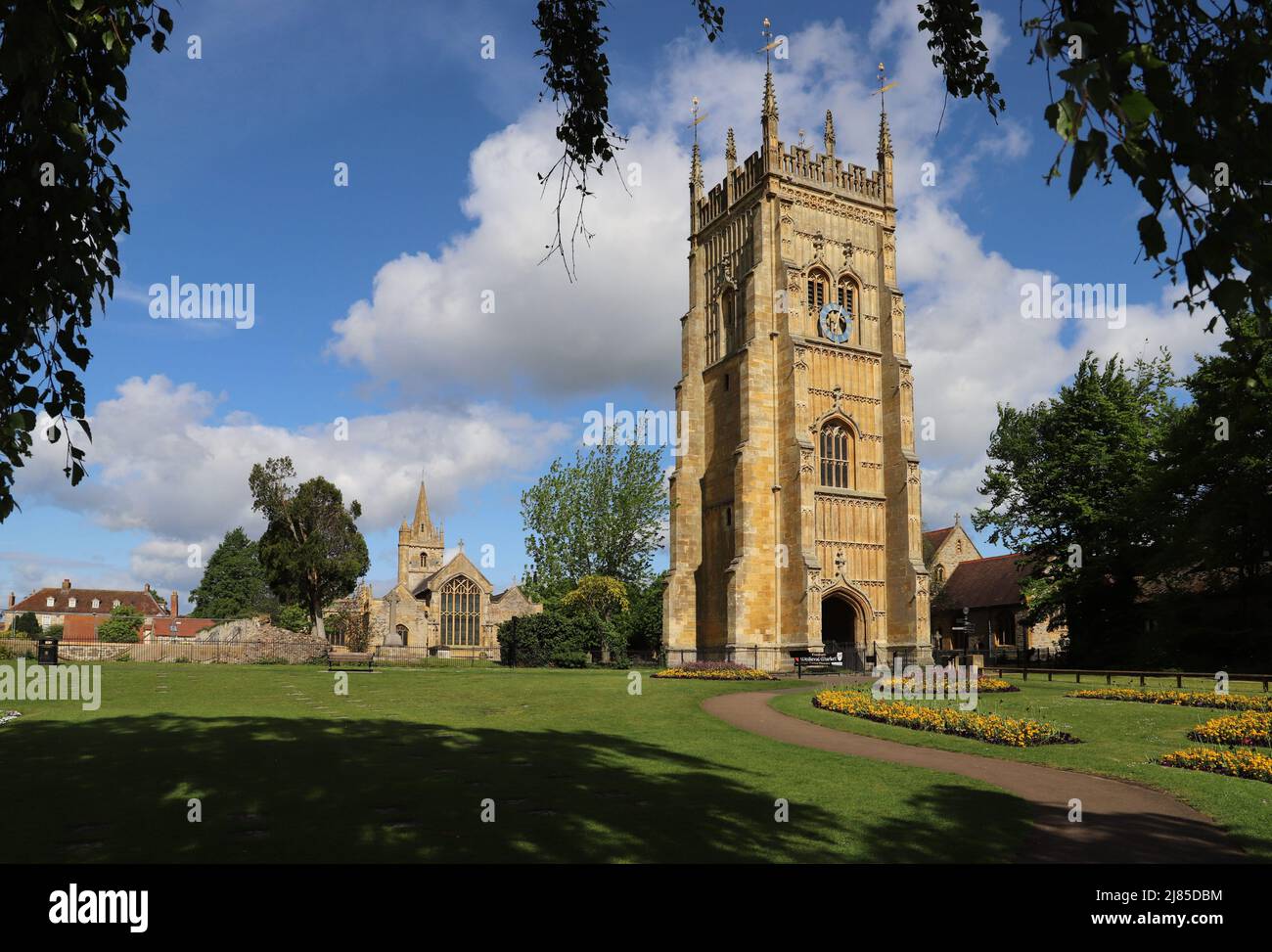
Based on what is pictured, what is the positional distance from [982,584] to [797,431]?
102 ft

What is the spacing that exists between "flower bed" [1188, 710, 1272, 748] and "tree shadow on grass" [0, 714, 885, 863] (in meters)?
8.67

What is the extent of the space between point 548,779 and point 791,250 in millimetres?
40008

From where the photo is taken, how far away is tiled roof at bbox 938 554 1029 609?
205 ft

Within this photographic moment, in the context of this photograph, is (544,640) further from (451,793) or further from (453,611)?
(451,793)

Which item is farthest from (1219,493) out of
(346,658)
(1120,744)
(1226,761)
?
(346,658)

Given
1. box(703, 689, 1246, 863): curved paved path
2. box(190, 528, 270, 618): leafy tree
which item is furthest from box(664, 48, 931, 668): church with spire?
box(190, 528, 270, 618): leafy tree

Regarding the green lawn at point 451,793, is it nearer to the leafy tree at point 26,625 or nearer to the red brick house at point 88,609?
the leafy tree at point 26,625

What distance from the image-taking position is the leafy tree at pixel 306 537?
2227 inches

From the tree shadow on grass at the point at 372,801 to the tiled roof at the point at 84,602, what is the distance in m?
99.7

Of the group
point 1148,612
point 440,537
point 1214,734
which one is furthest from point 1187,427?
point 440,537

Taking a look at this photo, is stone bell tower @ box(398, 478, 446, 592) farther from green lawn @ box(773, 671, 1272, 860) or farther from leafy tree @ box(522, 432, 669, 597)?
green lawn @ box(773, 671, 1272, 860)

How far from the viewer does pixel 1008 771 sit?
12.0 m

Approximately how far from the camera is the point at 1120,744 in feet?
47.7
